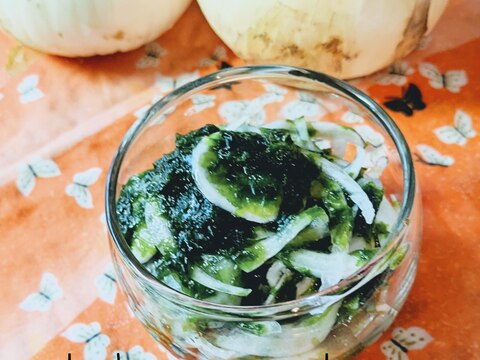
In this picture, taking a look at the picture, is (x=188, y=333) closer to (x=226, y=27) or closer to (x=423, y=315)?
(x=423, y=315)

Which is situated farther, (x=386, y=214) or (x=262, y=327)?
(x=386, y=214)

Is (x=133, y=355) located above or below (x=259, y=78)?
below

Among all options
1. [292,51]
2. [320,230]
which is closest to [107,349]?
[320,230]

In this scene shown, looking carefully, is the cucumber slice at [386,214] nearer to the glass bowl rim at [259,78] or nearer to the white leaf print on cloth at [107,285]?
the glass bowl rim at [259,78]

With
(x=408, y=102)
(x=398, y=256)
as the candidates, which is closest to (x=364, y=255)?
(x=398, y=256)

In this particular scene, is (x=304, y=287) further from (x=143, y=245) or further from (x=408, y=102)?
(x=408, y=102)

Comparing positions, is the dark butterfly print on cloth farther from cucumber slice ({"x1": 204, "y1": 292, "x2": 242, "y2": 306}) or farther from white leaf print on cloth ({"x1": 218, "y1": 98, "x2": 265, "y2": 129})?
cucumber slice ({"x1": 204, "y1": 292, "x2": 242, "y2": 306})
